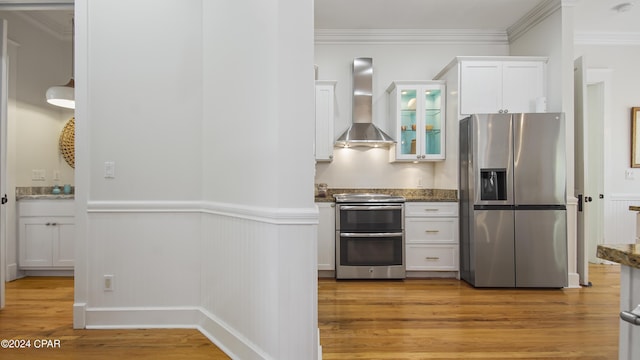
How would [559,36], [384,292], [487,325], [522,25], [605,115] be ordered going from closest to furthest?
[487,325] < [384,292] < [559,36] < [522,25] < [605,115]

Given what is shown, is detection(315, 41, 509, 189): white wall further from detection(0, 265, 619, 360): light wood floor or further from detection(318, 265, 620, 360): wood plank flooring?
detection(0, 265, 619, 360): light wood floor

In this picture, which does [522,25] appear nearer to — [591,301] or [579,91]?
[579,91]

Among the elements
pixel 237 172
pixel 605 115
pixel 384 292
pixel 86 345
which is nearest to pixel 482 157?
pixel 384 292

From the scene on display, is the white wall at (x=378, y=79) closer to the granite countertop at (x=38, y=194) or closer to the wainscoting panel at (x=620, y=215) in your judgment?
the wainscoting panel at (x=620, y=215)

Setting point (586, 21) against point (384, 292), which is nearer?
point (384, 292)

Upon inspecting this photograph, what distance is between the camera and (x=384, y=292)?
3678mm

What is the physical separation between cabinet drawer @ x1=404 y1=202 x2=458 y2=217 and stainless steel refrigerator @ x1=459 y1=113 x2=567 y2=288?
44 centimetres

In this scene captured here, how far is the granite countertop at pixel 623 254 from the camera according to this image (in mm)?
942

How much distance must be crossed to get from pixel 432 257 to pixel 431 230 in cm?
30

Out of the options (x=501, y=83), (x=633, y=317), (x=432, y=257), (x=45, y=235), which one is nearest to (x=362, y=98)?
(x=501, y=83)

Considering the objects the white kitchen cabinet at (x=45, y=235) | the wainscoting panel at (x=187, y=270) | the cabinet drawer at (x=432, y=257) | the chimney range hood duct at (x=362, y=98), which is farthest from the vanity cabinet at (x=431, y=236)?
the white kitchen cabinet at (x=45, y=235)

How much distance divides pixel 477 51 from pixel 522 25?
0.55 meters

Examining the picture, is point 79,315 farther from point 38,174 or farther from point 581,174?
point 581,174

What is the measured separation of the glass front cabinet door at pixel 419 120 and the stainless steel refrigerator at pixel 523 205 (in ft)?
2.37
